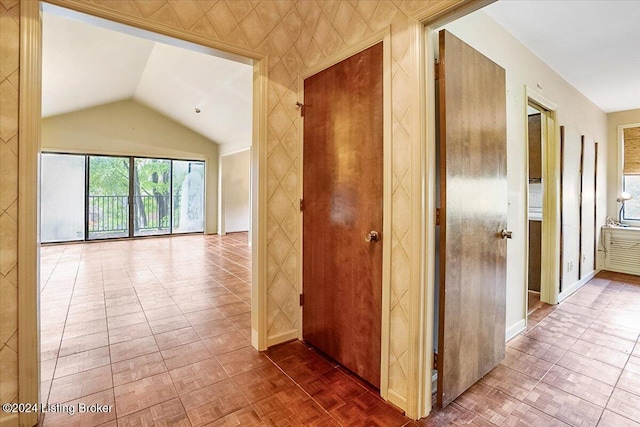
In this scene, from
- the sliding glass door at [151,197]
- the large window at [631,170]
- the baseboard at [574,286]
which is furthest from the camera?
the sliding glass door at [151,197]

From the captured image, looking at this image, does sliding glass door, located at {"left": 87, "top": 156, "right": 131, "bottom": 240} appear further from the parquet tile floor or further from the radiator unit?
the radiator unit

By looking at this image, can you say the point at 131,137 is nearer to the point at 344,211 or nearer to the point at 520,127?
the point at 344,211

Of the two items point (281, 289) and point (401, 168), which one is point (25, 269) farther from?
point (401, 168)

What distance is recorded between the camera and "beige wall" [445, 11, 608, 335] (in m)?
2.32

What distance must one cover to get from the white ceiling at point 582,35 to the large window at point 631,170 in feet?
5.08

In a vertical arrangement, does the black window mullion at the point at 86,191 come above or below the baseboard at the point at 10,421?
above

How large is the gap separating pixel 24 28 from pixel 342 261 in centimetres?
207

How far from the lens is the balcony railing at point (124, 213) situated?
7.28 metres

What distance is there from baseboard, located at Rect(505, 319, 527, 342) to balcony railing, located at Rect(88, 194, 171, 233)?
8210mm

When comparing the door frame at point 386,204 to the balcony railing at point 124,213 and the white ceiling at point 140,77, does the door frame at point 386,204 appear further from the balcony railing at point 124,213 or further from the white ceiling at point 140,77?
the balcony railing at point 124,213

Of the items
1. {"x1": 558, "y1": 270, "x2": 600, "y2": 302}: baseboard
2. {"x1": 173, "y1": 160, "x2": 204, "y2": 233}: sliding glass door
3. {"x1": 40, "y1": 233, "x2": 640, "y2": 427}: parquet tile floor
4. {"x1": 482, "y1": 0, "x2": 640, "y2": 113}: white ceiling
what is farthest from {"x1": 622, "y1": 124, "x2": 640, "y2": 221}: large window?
{"x1": 173, "y1": 160, "x2": 204, "y2": 233}: sliding glass door

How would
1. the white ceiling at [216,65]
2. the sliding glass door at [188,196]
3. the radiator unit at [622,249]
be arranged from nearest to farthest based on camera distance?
the white ceiling at [216,65], the radiator unit at [622,249], the sliding glass door at [188,196]

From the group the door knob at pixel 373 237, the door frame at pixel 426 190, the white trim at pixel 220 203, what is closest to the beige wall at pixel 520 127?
the door frame at pixel 426 190

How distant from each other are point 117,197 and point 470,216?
8277 mm
